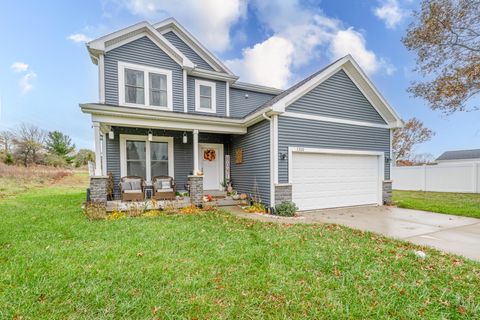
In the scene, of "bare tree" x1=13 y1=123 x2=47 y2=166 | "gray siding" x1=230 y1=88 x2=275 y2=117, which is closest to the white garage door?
"gray siding" x1=230 y1=88 x2=275 y2=117

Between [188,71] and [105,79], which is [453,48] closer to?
[188,71]

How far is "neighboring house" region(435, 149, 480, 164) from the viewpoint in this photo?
2900 centimetres

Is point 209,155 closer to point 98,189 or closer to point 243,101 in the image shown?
point 243,101

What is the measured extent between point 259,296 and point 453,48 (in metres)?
13.6

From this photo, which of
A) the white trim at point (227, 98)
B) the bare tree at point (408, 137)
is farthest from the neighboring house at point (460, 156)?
the white trim at point (227, 98)

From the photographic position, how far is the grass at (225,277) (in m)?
2.50

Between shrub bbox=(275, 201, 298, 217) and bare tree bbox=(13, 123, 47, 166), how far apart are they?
3051cm

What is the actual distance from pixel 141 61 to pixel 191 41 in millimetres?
2688

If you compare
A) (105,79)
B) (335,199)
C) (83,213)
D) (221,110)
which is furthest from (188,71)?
(335,199)

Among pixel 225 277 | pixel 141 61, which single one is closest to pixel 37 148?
pixel 141 61

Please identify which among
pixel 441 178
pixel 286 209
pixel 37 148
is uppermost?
pixel 37 148

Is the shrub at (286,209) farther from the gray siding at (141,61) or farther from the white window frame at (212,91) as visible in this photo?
the gray siding at (141,61)

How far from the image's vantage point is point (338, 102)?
29.6 ft

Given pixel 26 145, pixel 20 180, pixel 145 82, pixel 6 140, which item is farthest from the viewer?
pixel 26 145
